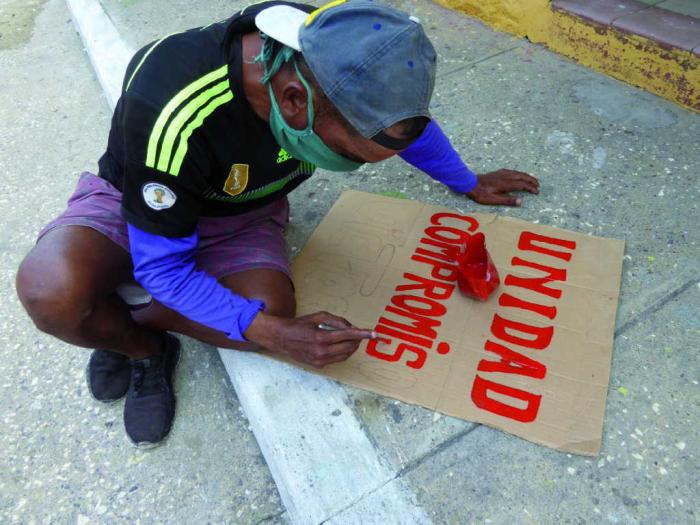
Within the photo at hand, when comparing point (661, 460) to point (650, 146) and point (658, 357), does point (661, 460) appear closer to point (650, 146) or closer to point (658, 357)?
point (658, 357)

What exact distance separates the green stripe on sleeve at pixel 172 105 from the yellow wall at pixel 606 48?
1.71 m

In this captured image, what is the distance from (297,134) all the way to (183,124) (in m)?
0.24

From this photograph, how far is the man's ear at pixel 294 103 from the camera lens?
1.05 m

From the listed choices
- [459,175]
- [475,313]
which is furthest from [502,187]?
[475,313]

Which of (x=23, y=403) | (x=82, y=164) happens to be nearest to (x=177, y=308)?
(x=23, y=403)

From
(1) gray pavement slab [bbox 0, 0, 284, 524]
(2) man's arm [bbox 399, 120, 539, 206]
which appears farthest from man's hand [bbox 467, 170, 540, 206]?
(1) gray pavement slab [bbox 0, 0, 284, 524]

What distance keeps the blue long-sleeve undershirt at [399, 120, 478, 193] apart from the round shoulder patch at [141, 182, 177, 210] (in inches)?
27.2

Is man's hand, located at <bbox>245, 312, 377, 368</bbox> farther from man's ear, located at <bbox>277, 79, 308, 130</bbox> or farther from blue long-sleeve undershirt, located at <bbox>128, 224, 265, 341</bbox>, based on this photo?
man's ear, located at <bbox>277, 79, 308, 130</bbox>

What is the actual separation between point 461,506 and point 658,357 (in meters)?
0.63

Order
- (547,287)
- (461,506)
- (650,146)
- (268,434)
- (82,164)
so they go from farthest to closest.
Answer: (82,164) → (650,146) → (547,287) → (268,434) → (461,506)

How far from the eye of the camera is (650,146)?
2016mm

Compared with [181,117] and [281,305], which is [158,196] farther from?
[281,305]

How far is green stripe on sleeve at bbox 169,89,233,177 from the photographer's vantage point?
46.3 inches

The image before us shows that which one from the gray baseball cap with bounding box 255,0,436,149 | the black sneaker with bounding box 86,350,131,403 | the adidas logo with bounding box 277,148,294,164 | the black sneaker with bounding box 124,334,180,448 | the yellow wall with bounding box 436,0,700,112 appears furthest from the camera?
the yellow wall with bounding box 436,0,700,112
